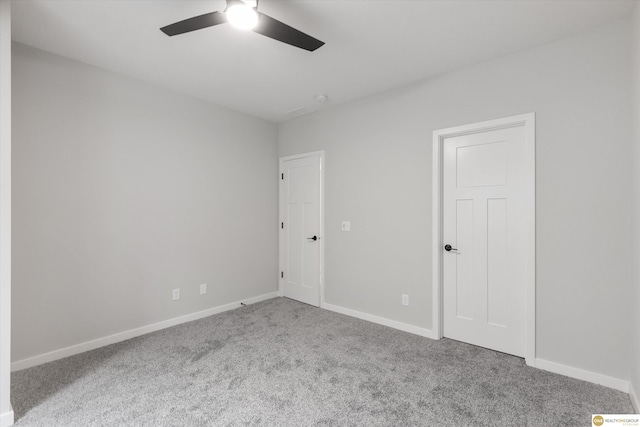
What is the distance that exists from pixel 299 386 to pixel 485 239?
2.09 meters

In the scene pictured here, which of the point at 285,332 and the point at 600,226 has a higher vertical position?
the point at 600,226

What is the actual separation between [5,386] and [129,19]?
2.53 metres

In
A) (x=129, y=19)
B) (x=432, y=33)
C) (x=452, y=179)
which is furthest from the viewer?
(x=452, y=179)

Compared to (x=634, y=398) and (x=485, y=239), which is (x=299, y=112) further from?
(x=634, y=398)

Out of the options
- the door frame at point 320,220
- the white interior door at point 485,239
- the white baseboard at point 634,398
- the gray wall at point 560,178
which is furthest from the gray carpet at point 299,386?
the door frame at point 320,220

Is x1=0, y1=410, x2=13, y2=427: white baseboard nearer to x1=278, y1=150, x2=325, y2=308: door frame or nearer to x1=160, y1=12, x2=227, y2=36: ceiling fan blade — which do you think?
x1=160, y1=12, x2=227, y2=36: ceiling fan blade

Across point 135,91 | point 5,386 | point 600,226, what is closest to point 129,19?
point 135,91

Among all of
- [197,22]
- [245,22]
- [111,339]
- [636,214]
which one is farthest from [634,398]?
[111,339]

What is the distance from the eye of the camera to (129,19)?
2.19 m

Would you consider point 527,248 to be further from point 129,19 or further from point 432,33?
point 129,19

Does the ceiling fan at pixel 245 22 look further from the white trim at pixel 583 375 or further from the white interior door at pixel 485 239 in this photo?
the white trim at pixel 583 375

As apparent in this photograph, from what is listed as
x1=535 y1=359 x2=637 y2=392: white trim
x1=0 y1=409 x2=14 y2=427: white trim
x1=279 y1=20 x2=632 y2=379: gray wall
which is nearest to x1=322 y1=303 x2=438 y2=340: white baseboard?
x1=279 y1=20 x2=632 y2=379: gray wall

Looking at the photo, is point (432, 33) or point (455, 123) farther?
point (455, 123)

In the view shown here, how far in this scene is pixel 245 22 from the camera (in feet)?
5.95
